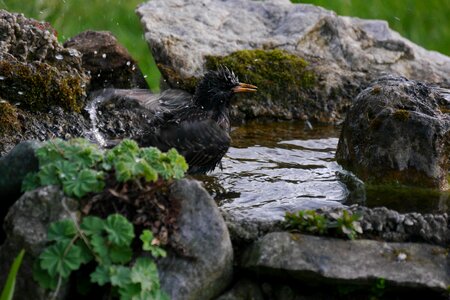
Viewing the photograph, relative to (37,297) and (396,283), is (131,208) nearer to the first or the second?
(37,297)

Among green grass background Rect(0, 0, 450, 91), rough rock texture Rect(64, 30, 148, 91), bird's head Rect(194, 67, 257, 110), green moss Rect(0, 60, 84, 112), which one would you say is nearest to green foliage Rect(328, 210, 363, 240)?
bird's head Rect(194, 67, 257, 110)

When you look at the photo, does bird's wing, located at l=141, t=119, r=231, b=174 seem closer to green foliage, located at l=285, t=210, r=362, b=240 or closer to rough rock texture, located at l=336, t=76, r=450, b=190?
rough rock texture, located at l=336, t=76, r=450, b=190

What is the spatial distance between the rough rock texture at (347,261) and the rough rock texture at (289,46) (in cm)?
479

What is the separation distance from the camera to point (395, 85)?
7.23m

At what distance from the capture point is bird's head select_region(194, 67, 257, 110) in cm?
809

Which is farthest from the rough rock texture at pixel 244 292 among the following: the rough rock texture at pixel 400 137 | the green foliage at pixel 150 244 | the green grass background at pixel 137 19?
the green grass background at pixel 137 19

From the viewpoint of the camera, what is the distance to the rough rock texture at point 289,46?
977 centimetres

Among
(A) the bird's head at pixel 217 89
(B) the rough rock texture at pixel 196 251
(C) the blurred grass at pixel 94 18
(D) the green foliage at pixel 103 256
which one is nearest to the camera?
(D) the green foliage at pixel 103 256

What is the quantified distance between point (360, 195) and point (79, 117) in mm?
2866

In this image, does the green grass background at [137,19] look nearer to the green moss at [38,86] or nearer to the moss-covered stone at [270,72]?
the moss-covered stone at [270,72]

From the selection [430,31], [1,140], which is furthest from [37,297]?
[430,31]

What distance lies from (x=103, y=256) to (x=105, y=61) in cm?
503

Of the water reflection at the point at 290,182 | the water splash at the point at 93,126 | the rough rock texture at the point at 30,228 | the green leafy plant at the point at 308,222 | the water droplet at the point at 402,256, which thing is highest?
the rough rock texture at the point at 30,228

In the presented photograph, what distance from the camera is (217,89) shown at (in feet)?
26.9
